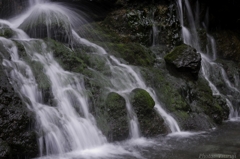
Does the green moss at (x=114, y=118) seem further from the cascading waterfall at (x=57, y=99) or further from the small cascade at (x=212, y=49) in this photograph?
the small cascade at (x=212, y=49)

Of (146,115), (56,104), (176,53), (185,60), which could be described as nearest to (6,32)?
(56,104)

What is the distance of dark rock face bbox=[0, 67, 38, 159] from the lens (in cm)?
526

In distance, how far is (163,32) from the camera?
13.8m

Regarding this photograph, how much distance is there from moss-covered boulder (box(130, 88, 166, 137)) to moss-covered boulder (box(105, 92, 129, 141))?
395 mm

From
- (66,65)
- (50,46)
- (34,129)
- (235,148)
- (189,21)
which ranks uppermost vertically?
(189,21)

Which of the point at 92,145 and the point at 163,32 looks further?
the point at 163,32

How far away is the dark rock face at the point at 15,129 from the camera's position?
207 inches

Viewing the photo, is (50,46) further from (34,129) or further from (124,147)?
(124,147)

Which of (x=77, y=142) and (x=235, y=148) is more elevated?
(x=77, y=142)

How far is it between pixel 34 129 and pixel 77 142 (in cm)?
96

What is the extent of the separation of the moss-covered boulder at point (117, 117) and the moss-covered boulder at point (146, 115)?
395mm

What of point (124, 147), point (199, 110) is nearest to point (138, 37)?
point (199, 110)

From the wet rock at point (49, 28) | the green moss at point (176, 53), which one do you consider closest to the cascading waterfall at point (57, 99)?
the wet rock at point (49, 28)

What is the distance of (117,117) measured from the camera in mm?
7137
